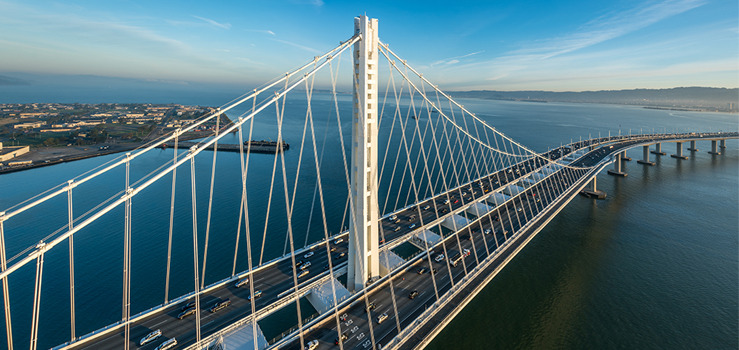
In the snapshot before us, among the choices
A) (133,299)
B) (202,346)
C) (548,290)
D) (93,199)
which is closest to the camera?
(202,346)

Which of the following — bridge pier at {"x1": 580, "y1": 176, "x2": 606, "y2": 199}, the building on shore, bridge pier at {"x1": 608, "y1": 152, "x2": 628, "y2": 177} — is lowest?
bridge pier at {"x1": 580, "y1": 176, "x2": 606, "y2": 199}

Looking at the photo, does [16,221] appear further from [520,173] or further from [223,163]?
[520,173]

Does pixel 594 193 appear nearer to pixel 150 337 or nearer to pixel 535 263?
pixel 535 263

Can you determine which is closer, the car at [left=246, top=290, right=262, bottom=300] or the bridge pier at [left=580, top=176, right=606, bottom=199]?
the car at [left=246, top=290, right=262, bottom=300]

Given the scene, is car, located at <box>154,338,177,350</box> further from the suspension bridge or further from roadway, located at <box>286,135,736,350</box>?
roadway, located at <box>286,135,736,350</box>

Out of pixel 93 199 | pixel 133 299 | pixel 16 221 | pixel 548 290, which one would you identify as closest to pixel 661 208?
pixel 548 290

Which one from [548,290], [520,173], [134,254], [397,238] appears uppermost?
[520,173]

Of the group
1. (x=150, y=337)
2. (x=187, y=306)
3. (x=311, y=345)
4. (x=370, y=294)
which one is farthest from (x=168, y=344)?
(x=370, y=294)

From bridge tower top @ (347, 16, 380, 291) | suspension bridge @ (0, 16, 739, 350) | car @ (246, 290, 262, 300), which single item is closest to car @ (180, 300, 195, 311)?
suspension bridge @ (0, 16, 739, 350)
